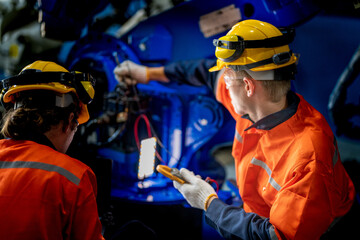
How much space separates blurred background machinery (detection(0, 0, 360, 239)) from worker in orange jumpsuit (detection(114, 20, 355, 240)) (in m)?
0.58

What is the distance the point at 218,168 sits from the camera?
7.96 feet

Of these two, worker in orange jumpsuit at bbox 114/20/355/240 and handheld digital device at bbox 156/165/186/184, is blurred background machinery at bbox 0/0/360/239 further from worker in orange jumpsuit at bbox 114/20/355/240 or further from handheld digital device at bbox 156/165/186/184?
worker in orange jumpsuit at bbox 114/20/355/240

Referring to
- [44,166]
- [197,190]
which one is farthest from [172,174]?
[44,166]

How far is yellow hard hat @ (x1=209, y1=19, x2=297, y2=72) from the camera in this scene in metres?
1.38

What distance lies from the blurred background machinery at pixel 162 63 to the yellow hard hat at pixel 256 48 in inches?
23.5

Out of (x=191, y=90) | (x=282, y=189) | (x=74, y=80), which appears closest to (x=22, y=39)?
(x=74, y=80)

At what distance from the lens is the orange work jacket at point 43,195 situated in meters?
1.01

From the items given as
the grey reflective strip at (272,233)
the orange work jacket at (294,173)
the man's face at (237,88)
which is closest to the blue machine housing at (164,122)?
the orange work jacket at (294,173)

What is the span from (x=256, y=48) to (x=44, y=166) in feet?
3.62

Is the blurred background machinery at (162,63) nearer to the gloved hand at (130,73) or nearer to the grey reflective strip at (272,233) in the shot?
the gloved hand at (130,73)

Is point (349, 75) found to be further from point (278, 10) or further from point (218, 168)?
point (218, 168)

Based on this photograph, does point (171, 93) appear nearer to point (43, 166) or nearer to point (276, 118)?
point (276, 118)

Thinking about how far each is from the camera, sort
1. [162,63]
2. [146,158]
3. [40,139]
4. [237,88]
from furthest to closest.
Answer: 1. [162,63]
2. [146,158]
3. [237,88]
4. [40,139]

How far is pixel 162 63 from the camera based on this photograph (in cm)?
224
